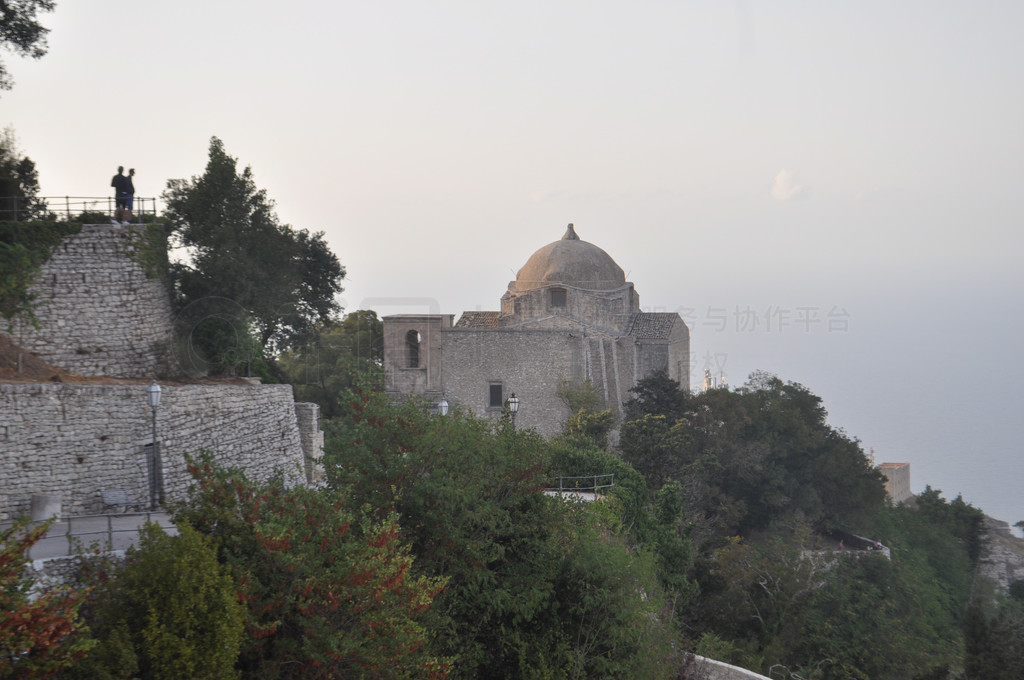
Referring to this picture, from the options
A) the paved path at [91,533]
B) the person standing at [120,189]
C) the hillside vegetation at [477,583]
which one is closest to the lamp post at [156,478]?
the paved path at [91,533]

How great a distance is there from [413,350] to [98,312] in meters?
15.3

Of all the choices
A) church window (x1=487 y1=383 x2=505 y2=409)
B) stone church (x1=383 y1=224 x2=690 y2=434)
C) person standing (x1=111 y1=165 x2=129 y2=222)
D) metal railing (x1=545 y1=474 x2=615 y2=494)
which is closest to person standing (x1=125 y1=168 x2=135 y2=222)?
person standing (x1=111 y1=165 x2=129 y2=222)

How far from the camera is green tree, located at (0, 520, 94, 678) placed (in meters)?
7.23

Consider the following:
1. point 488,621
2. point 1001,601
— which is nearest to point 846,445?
point 1001,601

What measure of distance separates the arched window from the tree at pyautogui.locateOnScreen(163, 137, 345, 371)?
8.55m

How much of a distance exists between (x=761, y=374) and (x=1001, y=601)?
1062 centimetres

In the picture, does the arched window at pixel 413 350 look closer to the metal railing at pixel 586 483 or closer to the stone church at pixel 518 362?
the stone church at pixel 518 362

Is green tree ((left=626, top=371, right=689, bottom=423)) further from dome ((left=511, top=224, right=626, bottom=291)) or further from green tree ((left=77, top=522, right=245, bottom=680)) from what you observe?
green tree ((left=77, top=522, right=245, bottom=680))

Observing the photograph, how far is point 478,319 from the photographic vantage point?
112 feet

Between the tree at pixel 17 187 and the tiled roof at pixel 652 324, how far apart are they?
62.4ft

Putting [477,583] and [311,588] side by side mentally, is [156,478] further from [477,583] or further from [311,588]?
[311,588]

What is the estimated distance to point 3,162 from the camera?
1789 cm

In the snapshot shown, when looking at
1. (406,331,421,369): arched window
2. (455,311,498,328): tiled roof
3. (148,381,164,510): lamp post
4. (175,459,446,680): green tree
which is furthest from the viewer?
(455,311,498,328): tiled roof

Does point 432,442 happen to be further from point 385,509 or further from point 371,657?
point 371,657
